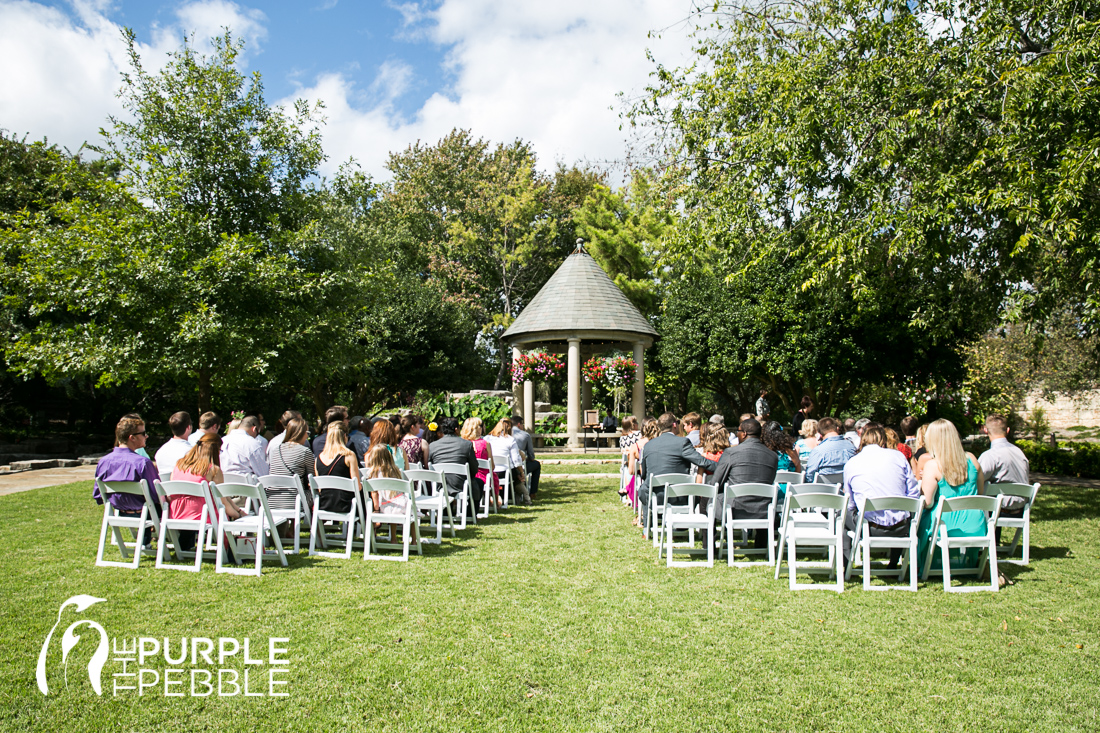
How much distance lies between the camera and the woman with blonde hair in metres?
9.90

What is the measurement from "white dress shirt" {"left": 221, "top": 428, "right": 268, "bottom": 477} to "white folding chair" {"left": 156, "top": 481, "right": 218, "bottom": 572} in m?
1.00

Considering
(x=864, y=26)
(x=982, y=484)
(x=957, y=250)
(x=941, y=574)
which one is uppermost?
(x=864, y=26)

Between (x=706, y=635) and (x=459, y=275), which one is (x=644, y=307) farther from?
(x=706, y=635)

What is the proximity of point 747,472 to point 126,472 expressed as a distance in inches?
235

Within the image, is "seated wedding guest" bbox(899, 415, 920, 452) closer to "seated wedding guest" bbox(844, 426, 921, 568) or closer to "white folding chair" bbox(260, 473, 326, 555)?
"seated wedding guest" bbox(844, 426, 921, 568)

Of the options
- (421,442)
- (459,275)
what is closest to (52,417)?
(459,275)

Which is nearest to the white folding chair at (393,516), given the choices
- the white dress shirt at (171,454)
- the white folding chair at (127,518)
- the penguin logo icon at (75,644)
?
the white folding chair at (127,518)

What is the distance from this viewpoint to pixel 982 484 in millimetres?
6770

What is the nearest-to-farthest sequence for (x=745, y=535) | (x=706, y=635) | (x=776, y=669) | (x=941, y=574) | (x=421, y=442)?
1. (x=776, y=669)
2. (x=706, y=635)
3. (x=941, y=574)
4. (x=745, y=535)
5. (x=421, y=442)

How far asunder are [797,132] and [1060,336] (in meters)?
23.6

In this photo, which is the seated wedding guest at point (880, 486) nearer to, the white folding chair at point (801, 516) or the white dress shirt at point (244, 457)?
the white folding chair at point (801, 516)

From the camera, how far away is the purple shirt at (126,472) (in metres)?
6.55

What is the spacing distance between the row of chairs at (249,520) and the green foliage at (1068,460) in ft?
49.4

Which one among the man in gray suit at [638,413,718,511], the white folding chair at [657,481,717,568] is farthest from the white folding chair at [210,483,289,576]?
the man in gray suit at [638,413,718,511]
